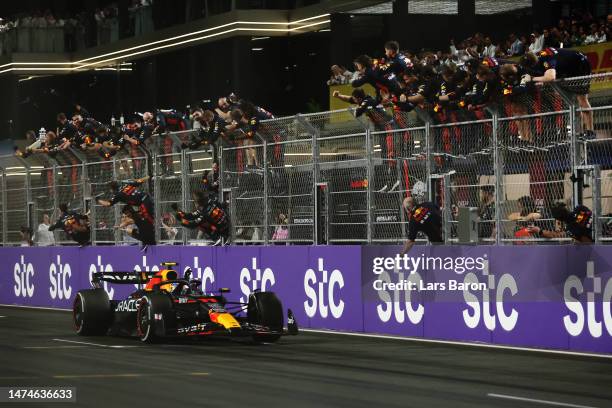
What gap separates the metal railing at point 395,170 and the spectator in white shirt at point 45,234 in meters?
2.58

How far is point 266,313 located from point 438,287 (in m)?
2.40

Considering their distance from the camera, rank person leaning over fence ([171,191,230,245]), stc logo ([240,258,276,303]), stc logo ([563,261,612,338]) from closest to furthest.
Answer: stc logo ([563,261,612,338]) < stc logo ([240,258,276,303]) < person leaning over fence ([171,191,230,245])

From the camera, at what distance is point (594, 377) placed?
13.0 meters

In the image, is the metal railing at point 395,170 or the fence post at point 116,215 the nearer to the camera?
the metal railing at point 395,170

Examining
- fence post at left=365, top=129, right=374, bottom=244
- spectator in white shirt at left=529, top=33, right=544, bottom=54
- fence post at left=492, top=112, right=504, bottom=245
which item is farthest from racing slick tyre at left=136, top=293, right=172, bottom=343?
spectator in white shirt at left=529, top=33, right=544, bottom=54

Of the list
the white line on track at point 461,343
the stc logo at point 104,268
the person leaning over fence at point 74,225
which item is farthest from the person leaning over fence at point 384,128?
the person leaning over fence at point 74,225

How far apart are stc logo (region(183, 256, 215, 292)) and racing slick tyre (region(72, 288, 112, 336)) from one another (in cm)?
408

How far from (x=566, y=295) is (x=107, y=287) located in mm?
12381

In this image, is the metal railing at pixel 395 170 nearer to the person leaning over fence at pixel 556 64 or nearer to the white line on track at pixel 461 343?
the person leaning over fence at pixel 556 64

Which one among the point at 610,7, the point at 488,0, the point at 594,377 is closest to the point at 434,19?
the point at 488,0

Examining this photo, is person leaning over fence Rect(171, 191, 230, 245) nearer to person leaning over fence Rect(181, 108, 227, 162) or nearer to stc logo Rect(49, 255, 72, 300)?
person leaning over fence Rect(181, 108, 227, 162)

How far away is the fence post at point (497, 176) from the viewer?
56.1 feet

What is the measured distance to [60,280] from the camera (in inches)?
1083

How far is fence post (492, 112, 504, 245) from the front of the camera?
17109 mm
